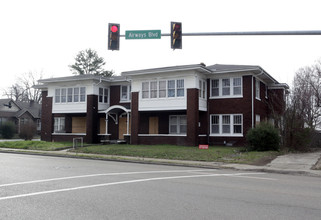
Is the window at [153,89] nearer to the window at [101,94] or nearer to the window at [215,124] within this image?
the window at [215,124]

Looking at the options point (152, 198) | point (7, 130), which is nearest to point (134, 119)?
point (152, 198)

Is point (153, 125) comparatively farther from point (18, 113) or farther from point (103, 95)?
point (18, 113)

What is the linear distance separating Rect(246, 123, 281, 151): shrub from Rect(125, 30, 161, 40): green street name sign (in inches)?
404

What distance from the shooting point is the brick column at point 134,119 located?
2705cm

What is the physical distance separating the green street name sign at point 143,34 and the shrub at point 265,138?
404 inches

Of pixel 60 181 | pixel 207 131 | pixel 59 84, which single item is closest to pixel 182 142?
pixel 207 131

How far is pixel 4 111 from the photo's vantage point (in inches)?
2057

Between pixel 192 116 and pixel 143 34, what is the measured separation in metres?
11.6

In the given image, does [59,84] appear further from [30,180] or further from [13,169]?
[30,180]

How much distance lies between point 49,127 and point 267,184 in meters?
25.9

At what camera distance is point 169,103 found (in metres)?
25.7

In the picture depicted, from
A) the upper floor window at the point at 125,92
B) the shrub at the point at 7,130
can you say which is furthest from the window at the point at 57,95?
the shrub at the point at 7,130

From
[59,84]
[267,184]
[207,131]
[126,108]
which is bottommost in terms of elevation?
[267,184]

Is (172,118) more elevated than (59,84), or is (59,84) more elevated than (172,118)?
(59,84)
